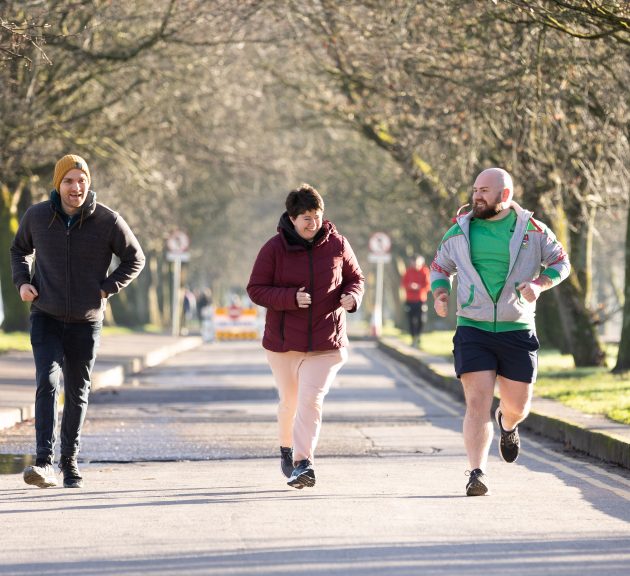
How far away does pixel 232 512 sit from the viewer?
28.2 feet

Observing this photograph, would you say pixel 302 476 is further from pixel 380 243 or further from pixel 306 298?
pixel 380 243

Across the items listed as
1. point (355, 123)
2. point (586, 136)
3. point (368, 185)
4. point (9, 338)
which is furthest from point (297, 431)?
point (368, 185)

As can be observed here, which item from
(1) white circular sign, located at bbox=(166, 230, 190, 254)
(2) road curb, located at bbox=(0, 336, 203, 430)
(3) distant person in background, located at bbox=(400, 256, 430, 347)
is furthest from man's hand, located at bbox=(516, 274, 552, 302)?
(1) white circular sign, located at bbox=(166, 230, 190, 254)

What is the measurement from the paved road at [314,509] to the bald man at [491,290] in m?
0.61

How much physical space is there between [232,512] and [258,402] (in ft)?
33.0

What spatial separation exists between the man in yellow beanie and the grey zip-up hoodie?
6.54 feet

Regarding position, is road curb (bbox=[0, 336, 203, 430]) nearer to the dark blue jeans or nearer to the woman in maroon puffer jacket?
the dark blue jeans

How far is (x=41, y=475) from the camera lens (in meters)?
9.60

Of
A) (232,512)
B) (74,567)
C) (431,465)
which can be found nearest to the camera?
(74,567)

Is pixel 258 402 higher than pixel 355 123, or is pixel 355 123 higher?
pixel 355 123

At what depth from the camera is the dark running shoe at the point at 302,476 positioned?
9609mm

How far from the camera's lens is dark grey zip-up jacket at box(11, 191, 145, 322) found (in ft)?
31.9

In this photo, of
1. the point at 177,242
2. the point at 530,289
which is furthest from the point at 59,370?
the point at 177,242

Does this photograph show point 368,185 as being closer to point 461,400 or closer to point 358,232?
point 358,232
